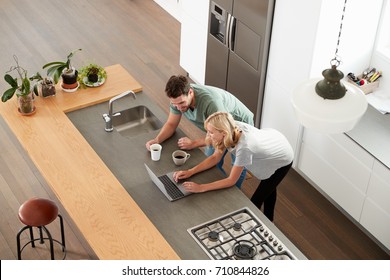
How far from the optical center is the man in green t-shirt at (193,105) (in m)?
4.43

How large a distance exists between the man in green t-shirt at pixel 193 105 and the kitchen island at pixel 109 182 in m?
0.09

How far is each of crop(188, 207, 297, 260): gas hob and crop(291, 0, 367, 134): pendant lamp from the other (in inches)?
51.2

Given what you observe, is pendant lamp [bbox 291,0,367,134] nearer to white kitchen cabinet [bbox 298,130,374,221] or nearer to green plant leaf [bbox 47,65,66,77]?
white kitchen cabinet [bbox 298,130,374,221]

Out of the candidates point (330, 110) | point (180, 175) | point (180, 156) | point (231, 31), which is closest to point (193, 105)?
point (180, 156)

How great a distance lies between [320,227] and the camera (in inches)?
219

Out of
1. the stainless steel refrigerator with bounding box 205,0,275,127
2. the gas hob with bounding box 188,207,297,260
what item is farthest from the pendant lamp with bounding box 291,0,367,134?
the stainless steel refrigerator with bounding box 205,0,275,127

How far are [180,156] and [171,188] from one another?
330 mm

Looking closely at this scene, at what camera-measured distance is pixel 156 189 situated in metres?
4.52


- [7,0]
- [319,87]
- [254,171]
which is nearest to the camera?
[319,87]

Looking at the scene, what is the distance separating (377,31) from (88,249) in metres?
2.90

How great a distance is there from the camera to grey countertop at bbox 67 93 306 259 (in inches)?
166

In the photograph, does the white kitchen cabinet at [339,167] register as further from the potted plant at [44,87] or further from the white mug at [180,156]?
the potted plant at [44,87]

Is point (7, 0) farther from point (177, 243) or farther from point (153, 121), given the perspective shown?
point (177, 243)
